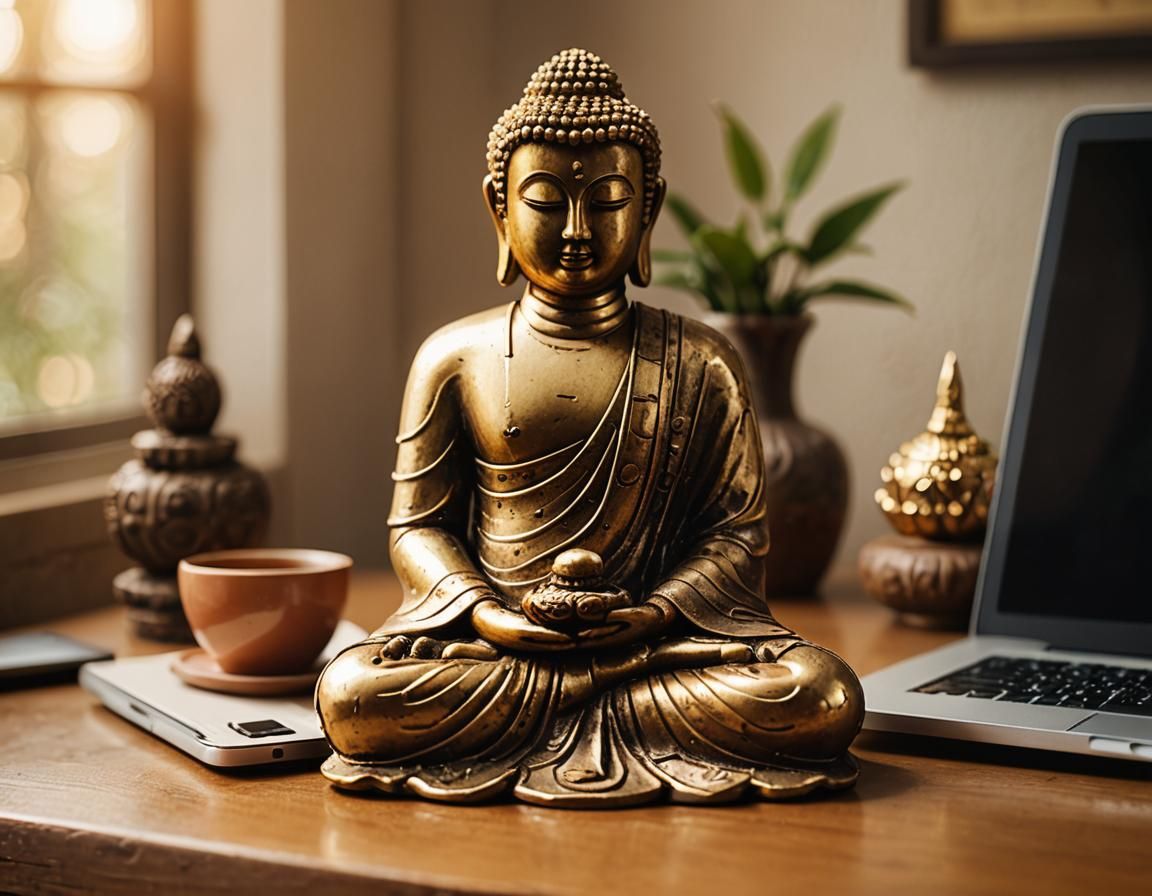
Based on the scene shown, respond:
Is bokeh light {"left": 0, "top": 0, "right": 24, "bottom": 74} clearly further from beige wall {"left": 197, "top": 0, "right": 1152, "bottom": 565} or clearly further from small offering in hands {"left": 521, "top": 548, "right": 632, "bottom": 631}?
small offering in hands {"left": 521, "top": 548, "right": 632, "bottom": 631}

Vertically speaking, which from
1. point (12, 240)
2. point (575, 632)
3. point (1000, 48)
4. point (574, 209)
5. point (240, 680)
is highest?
point (1000, 48)

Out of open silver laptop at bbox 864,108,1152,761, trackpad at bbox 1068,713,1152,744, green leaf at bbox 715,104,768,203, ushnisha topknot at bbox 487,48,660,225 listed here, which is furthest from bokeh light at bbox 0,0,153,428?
trackpad at bbox 1068,713,1152,744

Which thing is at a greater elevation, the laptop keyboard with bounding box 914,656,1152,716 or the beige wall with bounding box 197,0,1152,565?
the beige wall with bounding box 197,0,1152,565

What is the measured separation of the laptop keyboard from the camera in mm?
935

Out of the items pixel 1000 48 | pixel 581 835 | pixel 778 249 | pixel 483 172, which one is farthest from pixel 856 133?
pixel 581 835

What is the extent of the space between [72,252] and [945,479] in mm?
867

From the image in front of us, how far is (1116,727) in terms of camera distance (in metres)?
0.87

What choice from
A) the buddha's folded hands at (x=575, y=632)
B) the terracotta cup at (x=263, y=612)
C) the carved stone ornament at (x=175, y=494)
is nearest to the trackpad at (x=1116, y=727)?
the buddha's folded hands at (x=575, y=632)

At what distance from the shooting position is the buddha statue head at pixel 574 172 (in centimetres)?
86

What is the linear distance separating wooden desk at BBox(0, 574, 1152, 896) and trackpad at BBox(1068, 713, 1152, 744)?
0.9 inches

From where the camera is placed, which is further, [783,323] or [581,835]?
[783,323]

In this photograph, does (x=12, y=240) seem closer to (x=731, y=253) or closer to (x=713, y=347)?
(x=731, y=253)

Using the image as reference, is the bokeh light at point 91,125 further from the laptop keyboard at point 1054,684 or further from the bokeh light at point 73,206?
the laptop keyboard at point 1054,684

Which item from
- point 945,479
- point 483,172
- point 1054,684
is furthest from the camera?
point 483,172
